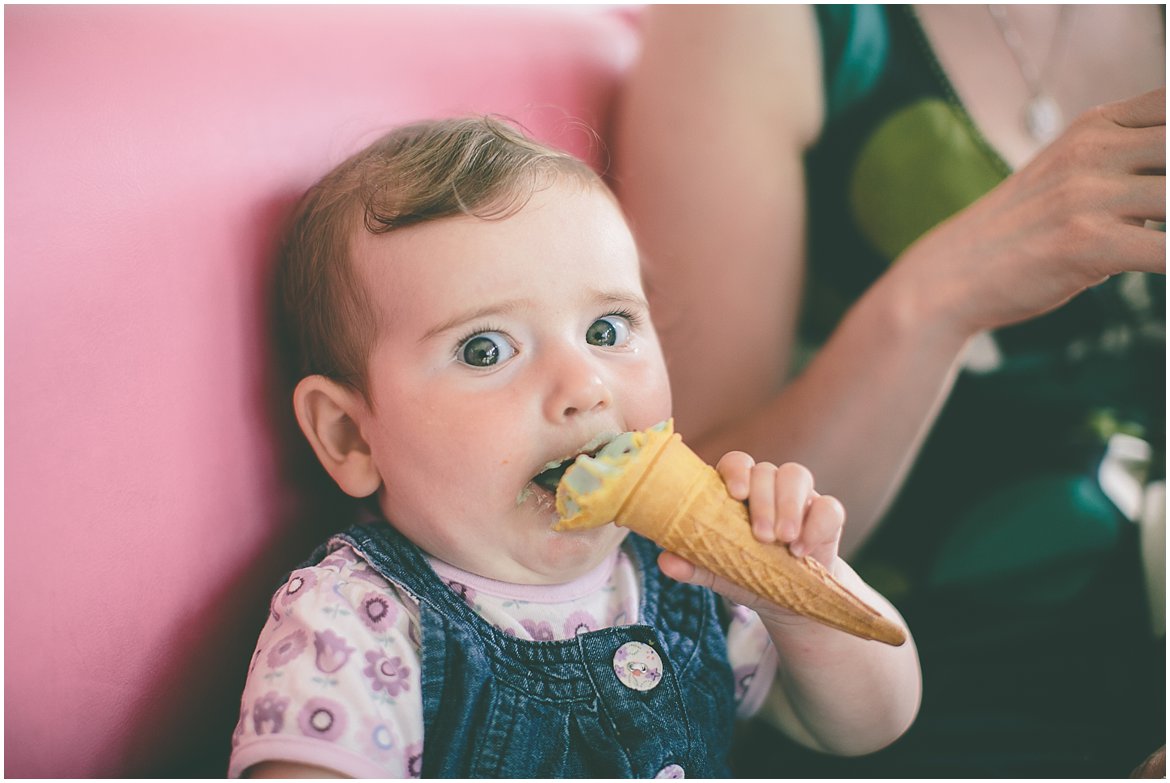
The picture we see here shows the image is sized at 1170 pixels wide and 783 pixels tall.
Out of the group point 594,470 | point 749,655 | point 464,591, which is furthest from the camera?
point 749,655

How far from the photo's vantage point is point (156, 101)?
1.90 feet

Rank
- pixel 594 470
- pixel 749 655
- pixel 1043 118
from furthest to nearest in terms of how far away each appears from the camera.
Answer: pixel 1043 118 < pixel 749 655 < pixel 594 470

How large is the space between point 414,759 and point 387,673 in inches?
2.3

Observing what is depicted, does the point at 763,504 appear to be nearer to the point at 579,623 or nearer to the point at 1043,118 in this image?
the point at 579,623

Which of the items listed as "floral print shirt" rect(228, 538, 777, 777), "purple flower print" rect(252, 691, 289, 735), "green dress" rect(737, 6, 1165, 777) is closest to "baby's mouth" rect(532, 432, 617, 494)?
"floral print shirt" rect(228, 538, 777, 777)

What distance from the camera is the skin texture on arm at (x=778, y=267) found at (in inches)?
30.2

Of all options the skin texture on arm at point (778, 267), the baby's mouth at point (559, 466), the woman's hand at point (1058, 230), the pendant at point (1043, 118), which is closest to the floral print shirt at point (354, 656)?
the baby's mouth at point (559, 466)

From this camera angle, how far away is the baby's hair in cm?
62

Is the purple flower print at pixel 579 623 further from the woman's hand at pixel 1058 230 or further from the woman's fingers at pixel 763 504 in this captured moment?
the woman's hand at pixel 1058 230

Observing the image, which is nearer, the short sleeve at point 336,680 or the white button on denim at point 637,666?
the short sleeve at point 336,680

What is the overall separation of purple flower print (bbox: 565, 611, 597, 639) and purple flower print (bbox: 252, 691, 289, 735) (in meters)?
0.20

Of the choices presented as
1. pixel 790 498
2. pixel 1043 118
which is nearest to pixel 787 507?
pixel 790 498

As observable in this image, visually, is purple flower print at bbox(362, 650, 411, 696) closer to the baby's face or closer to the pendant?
the baby's face

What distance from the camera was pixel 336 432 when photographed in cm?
67
